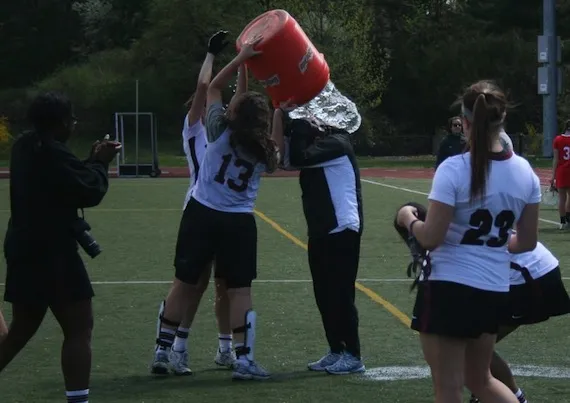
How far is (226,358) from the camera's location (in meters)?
8.62

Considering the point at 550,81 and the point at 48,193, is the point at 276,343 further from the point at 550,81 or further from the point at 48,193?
the point at 550,81

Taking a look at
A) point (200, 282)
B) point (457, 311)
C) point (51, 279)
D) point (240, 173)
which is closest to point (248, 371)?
point (200, 282)

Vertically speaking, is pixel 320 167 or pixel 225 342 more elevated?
pixel 320 167

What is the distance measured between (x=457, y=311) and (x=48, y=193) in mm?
2179

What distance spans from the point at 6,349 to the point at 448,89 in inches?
2165

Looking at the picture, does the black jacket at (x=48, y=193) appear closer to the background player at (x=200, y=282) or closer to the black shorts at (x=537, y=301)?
the background player at (x=200, y=282)

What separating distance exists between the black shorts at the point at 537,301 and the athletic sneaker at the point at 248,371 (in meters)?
2.11

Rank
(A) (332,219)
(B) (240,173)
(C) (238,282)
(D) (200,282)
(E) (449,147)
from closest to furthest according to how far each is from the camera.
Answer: (B) (240,173) < (C) (238,282) < (A) (332,219) < (D) (200,282) < (E) (449,147)

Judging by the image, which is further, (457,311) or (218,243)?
(218,243)

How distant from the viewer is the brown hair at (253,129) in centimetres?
774

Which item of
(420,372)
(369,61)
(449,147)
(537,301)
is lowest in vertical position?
(420,372)

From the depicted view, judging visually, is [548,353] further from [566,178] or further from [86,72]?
[86,72]

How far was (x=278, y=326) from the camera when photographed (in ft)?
33.7

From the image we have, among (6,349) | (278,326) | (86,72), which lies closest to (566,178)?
(278,326)
